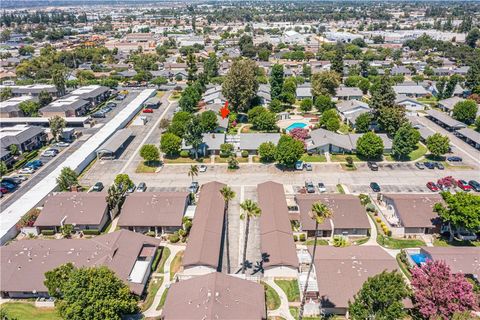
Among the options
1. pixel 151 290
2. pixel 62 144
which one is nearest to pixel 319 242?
pixel 151 290

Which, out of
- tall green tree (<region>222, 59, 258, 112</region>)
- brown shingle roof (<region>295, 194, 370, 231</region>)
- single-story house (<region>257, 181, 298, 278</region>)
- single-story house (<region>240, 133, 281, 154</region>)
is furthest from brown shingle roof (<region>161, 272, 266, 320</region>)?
tall green tree (<region>222, 59, 258, 112</region>)

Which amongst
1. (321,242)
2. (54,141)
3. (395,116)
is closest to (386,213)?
(321,242)

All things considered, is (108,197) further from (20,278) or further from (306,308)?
(306,308)

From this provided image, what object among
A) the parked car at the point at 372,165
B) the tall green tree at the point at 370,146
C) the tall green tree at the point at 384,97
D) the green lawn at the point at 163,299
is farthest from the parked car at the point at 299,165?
the green lawn at the point at 163,299

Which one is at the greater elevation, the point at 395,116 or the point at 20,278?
the point at 395,116

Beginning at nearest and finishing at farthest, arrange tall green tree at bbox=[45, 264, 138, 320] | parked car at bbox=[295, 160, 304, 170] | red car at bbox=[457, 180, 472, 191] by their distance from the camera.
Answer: tall green tree at bbox=[45, 264, 138, 320], red car at bbox=[457, 180, 472, 191], parked car at bbox=[295, 160, 304, 170]

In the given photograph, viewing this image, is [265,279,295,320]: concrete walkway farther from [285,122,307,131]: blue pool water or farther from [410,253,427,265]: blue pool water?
[285,122,307,131]: blue pool water
